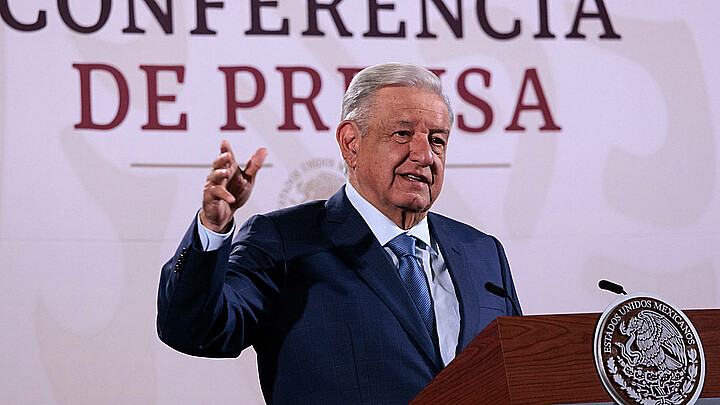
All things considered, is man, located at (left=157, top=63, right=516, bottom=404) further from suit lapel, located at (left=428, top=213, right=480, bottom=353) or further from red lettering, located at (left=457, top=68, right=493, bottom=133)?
red lettering, located at (left=457, top=68, right=493, bottom=133)

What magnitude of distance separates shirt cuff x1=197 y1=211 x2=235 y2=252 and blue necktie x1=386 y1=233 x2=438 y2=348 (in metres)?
0.52

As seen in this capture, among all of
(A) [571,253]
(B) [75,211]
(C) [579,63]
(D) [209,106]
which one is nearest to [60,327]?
(B) [75,211]

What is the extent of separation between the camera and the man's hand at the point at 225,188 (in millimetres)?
1638

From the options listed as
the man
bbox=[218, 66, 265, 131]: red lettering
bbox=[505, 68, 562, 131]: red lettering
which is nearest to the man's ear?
the man

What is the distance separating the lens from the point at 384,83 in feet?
7.49

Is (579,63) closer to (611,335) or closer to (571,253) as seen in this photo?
(571,253)

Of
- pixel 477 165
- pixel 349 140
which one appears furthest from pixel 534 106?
pixel 349 140

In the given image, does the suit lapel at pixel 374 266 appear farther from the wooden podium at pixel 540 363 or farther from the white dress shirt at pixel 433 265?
the wooden podium at pixel 540 363

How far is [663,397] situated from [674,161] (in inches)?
94.1

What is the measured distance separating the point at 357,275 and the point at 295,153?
122 centimetres

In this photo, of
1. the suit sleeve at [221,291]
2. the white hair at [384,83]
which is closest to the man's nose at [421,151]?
the white hair at [384,83]

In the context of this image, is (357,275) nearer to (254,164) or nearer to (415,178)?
(415,178)

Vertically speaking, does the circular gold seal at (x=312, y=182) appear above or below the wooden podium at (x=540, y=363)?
below

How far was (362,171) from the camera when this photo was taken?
2.31 meters
